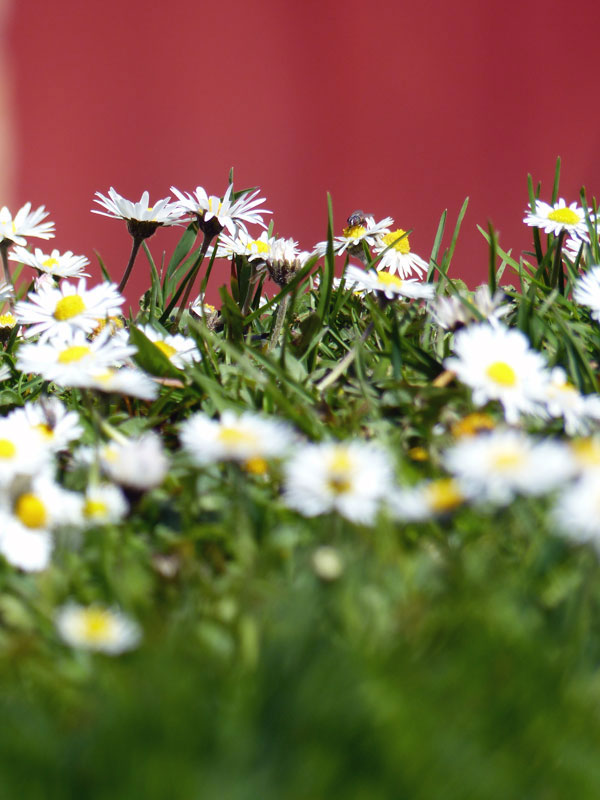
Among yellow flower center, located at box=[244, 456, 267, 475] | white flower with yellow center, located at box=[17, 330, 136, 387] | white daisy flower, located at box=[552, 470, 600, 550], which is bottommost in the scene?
→ white daisy flower, located at box=[552, 470, 600, 550]

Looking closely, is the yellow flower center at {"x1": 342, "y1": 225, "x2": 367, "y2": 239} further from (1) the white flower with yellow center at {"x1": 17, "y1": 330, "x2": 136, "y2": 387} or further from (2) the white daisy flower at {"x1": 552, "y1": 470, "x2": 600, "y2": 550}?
(2) the white daisy flower at {"x1": 552, "y1": 470, "x2": 600, "y2": 550}

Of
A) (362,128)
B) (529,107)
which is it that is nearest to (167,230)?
(362,128)

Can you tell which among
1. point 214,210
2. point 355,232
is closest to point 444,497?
point 214,210

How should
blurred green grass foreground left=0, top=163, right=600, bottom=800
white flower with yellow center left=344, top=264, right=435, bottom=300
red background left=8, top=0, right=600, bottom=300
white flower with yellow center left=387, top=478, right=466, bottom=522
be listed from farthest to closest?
red background left=8, top=0, right=600, bottom=300, white flower with yellow center left=344, top=264, right=435, bottom=300, white flower with yellow center left=387, top=478, right=466, bottom=522, blurred green grass foreground left=0, top=163, right=600, bottom=800

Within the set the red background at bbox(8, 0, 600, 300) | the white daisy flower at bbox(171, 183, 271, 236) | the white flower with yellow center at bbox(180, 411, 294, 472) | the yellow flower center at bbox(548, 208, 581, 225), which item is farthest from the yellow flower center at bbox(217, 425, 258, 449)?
the red background at bbox(8, 0, 600, 300)

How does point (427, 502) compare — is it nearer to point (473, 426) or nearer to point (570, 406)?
point (473, 426)

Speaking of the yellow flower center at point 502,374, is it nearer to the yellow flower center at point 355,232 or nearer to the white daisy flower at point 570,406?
the white daisy flower at point 570,406

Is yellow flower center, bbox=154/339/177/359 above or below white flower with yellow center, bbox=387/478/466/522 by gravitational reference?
above
